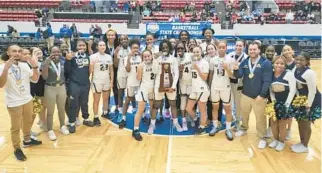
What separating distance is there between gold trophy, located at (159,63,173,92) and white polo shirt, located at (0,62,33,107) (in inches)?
73.7

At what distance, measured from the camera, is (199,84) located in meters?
4.96

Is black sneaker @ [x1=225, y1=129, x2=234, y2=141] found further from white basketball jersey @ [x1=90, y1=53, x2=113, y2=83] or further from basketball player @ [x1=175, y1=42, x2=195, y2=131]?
white basketball jersey @ [x1=90, y1=53, x2=113, y2=83]

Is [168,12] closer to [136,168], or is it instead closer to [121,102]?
[121,102]

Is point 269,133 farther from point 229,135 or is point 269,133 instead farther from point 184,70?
point 184,70

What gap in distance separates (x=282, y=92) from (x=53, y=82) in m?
3.26

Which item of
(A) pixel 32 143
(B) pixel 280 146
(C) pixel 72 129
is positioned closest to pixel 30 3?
(C) pixel 72 129

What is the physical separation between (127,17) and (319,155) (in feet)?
45.1

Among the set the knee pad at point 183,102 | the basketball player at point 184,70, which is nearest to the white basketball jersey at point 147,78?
the basketball player at point 184,70

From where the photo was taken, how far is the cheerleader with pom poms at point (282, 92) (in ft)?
14.1

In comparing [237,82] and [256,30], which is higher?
[256,30]

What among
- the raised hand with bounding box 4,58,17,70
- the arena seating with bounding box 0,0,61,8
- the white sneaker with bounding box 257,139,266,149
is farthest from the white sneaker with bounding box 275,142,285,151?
the arena seating with bounding box 0,0,61,8

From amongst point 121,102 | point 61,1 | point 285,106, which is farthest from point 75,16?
point 285,106

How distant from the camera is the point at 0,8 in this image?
18469mm

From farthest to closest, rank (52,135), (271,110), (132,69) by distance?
(132,69) < (52,135) < (271,110)
